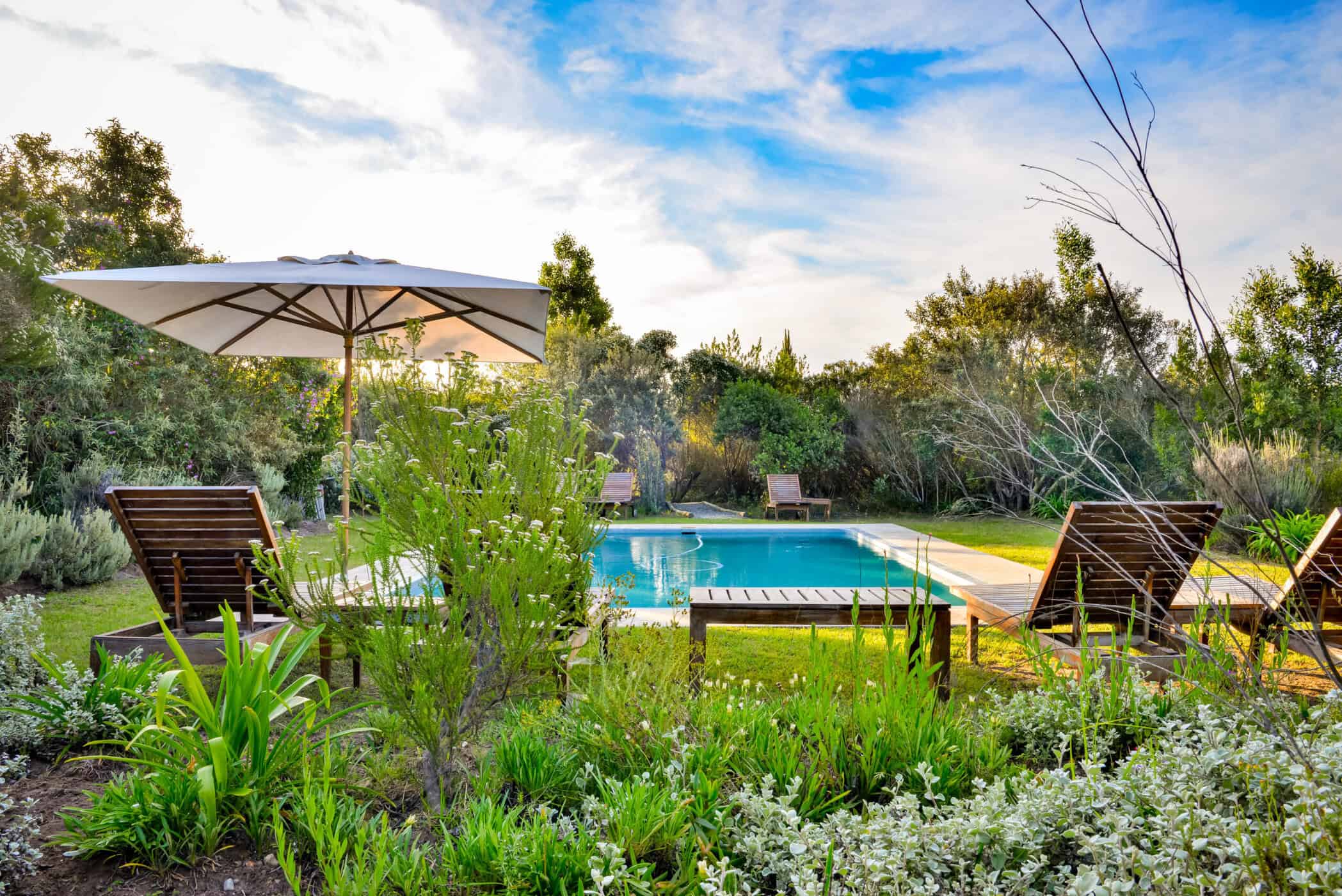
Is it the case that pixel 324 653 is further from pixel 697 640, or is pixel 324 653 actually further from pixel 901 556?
pixel 901 556

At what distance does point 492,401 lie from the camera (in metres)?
3.38

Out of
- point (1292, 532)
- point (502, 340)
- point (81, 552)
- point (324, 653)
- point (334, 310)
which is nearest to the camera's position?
point (324, 653)

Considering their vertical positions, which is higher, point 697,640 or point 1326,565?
point 1326,565

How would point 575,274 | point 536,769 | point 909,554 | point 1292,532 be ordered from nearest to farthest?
point 536,769 < point 1292,532 < point 909,554 < point 575,274

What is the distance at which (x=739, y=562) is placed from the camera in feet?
31.9

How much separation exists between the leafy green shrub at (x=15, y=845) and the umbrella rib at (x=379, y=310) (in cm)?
356

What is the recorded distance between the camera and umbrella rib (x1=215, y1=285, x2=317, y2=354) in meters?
4.98

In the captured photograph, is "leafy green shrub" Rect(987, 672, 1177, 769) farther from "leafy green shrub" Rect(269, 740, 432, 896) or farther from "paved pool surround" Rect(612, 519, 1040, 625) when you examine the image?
"leafy green shrub" Rect(269, 740, 432, 896)

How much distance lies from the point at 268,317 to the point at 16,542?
9.00 ft

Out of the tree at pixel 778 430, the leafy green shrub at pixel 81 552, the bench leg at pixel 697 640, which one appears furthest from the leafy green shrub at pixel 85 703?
the tree at pixel 778 430

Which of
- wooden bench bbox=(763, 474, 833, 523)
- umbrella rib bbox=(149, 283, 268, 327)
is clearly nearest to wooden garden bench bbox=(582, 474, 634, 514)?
wooden bench bbox=(763, 474, 833, 523)

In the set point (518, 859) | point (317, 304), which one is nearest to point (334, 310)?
point (317, 304)

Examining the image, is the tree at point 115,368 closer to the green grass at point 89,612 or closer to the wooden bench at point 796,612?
the green grass at point 89,612

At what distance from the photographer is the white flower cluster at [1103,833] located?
4.60 feet
